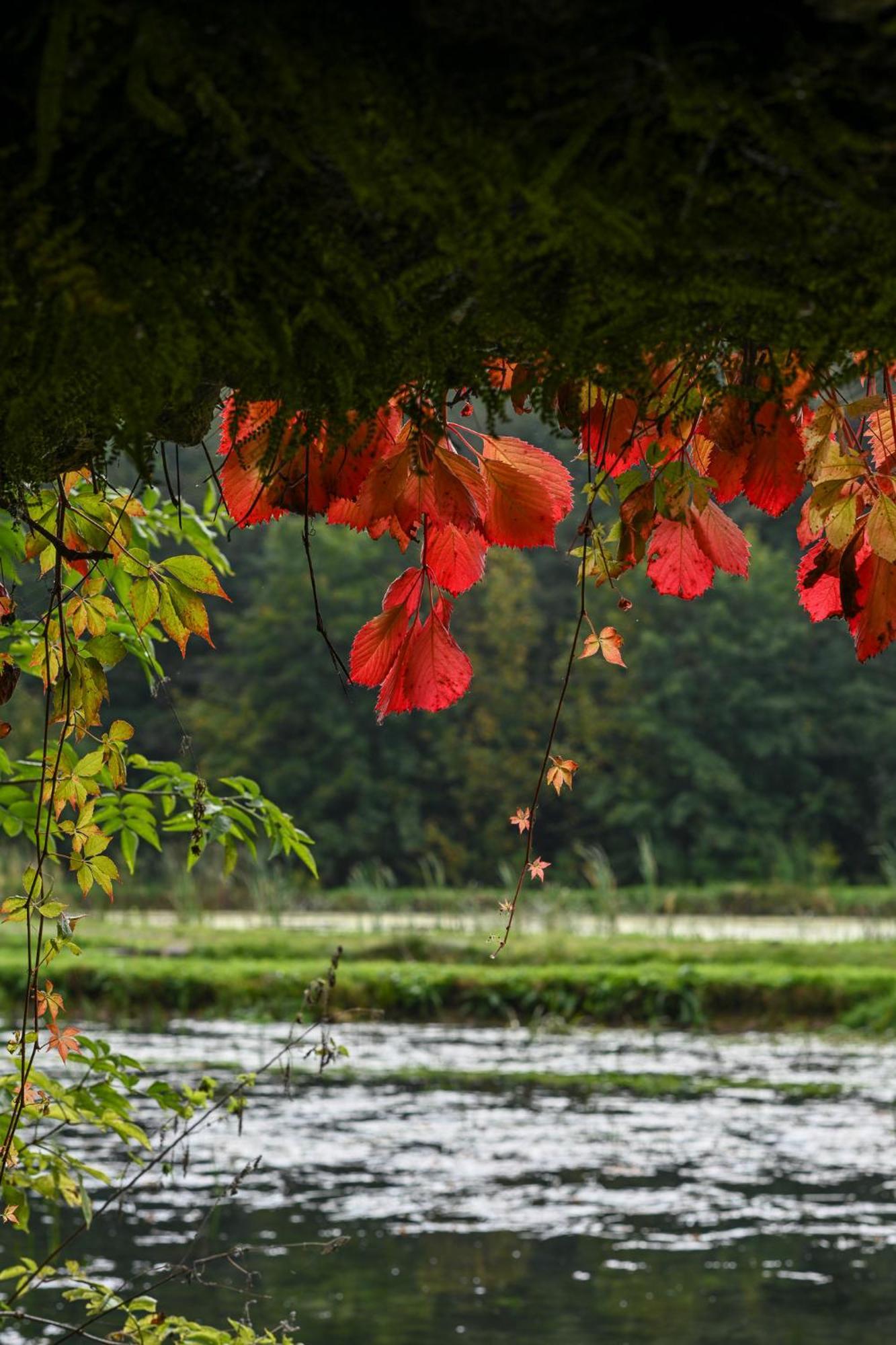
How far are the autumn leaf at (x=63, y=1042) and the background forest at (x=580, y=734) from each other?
27881 millimetres

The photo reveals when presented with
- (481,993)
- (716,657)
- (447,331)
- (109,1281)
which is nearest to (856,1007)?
(481,993)

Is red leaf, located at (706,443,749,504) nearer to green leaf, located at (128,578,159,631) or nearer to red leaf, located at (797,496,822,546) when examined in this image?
red leaf, located at (797,496,822,546)

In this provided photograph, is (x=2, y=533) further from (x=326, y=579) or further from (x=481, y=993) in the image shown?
(x=326, y=579)

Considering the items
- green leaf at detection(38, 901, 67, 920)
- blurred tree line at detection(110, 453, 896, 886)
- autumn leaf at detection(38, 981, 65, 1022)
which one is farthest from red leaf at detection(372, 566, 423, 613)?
blurred tree line at detection(110, 453, 896, 886)

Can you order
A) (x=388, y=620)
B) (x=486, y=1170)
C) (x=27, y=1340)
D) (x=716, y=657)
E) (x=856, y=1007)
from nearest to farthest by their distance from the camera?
(x=388, y=620), (x=27, y=1340), (x=486, y=1170), (x=856, y=1007), (x=716, y=657)

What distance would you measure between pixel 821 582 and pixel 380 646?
420 mm

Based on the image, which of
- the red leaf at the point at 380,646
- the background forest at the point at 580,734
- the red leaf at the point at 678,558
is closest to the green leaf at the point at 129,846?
the red leaf at the point at 380,646

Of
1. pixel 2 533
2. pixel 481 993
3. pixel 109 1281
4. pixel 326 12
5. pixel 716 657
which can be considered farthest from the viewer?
pixel 716 657

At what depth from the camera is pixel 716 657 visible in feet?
101

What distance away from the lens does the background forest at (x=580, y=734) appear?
3075 cm

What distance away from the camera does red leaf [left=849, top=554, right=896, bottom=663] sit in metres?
1.17

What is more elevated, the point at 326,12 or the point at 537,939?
the point at 326,12

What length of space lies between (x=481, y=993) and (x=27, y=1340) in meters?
7.70

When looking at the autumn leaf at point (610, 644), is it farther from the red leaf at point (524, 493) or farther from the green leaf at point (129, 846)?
the green leaf at point (129, 846)
